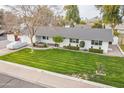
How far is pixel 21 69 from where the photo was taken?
1051 cm

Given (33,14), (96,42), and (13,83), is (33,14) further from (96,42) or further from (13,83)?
(13,83)

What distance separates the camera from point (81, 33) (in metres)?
18.8

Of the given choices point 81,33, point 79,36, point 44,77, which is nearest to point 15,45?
point 79,36

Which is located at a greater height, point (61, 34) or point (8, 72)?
point (61, 34)

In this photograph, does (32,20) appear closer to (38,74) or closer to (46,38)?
(46,38)

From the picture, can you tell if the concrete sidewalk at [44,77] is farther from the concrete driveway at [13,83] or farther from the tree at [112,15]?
the tree at [112,15]

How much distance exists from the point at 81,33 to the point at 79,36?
34.2 inches

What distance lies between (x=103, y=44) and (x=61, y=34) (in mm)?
5939

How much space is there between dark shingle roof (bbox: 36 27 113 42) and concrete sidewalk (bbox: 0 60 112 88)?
367 inches

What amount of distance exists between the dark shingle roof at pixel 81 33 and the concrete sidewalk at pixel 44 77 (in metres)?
9.33

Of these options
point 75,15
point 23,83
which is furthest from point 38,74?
point 75,15

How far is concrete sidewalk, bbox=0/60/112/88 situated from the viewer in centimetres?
810

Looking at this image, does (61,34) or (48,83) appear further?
(61,34)

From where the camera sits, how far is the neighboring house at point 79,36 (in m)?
17.1
